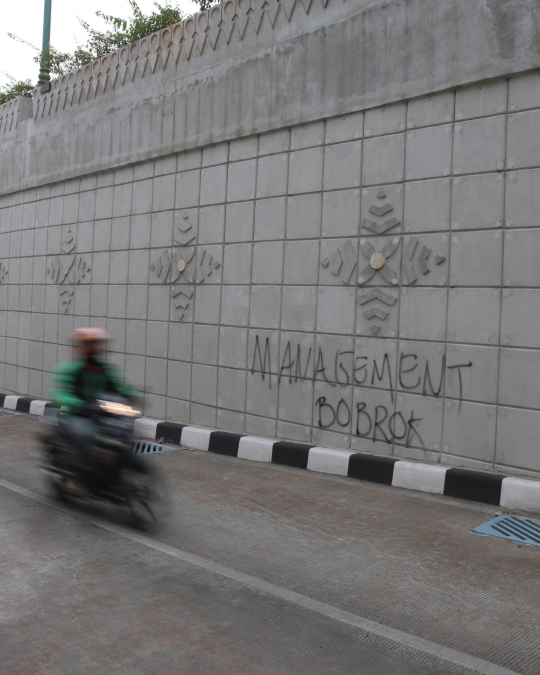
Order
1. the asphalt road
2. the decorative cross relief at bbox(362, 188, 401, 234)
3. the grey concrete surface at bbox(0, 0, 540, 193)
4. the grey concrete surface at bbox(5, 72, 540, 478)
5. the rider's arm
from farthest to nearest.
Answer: the decorative cross relief at bbox(362, 188, 401, 234) → the grey concrete surface at bbox(0, 0, 540, 193) → the grey concrete surface at bbox(5, 72, 540, 478) → the rider's arm → the asphalt road

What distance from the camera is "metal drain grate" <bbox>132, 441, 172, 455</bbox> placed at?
8.42 metres

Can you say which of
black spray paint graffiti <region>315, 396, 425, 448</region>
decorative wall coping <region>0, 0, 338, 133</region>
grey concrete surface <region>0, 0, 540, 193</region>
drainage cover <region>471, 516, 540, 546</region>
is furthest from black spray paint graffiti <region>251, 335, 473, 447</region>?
decorative wall coping <region>0, 0, 338, 133</region>

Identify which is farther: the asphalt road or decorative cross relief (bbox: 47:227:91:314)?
decorative cross relief (bbox: 47:227:91:314)

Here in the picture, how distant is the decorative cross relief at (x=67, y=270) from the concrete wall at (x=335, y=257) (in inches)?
1.4

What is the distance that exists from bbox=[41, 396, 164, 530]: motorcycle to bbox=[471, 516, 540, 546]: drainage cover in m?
2.43

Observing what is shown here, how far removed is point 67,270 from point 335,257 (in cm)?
533

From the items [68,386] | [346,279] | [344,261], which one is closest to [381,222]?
[344,261]

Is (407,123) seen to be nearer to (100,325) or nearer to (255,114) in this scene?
(255,114)

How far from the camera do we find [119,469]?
529 centimetres

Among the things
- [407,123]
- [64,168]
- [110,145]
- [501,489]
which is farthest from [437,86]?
[64,168]

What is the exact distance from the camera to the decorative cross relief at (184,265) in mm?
8945

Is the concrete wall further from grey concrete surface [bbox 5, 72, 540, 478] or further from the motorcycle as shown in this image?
the motorcycle

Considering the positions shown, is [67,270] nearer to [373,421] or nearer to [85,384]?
[85,384]

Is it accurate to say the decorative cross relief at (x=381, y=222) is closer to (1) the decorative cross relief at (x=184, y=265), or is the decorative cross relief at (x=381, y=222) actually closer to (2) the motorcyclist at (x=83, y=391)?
(1) the decorative cross relief at (x=184, y=265)
